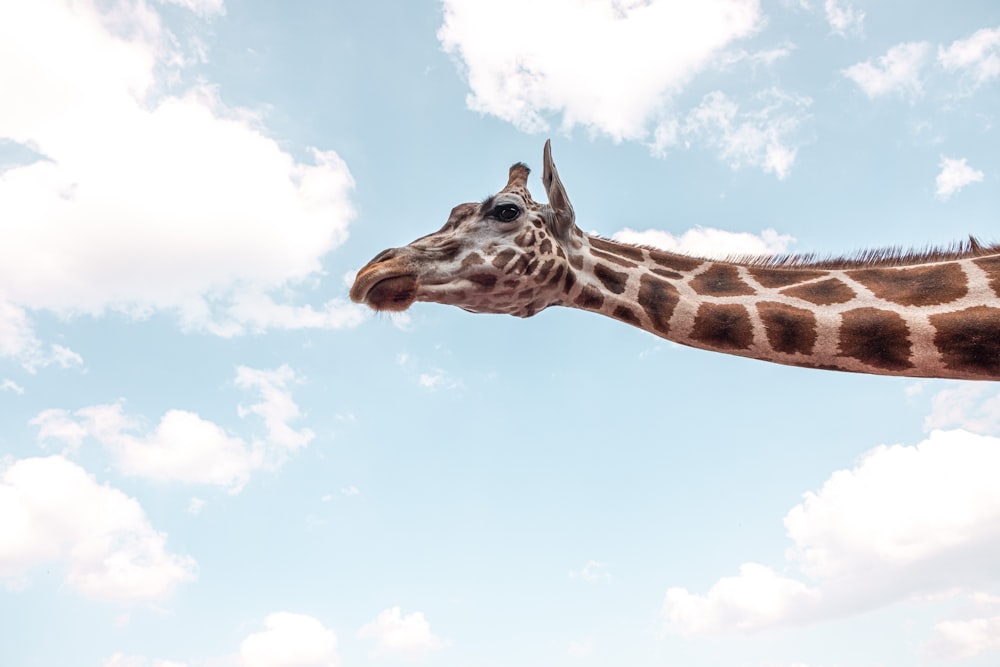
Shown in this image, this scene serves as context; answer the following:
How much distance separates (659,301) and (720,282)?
788 millimetres

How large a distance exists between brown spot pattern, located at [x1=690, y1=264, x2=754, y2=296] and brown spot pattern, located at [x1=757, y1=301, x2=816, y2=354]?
500mm

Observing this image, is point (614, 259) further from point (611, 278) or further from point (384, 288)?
point (384, 288)

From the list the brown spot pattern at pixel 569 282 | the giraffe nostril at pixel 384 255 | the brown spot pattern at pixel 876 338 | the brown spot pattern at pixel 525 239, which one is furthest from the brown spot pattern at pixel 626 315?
the giraffe nostril at pixel 384 255

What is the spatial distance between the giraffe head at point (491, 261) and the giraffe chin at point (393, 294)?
11 millimetres

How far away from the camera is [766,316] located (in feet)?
27.8

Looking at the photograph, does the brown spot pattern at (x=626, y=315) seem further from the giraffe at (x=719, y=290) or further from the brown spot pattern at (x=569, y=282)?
the brown spot pattern at (x=569, y=282)

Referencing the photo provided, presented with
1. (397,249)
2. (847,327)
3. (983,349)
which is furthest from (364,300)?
(983,349)

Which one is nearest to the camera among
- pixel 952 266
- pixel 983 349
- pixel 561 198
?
pixel 983 349

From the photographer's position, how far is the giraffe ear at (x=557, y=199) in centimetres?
948

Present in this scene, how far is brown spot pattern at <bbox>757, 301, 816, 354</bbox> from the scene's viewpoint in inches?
326

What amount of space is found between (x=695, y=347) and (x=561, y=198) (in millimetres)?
2369

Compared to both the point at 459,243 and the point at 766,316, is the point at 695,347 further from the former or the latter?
the point at 459,243

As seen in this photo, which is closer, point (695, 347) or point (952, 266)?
point (952, 266)

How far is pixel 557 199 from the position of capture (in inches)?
376
